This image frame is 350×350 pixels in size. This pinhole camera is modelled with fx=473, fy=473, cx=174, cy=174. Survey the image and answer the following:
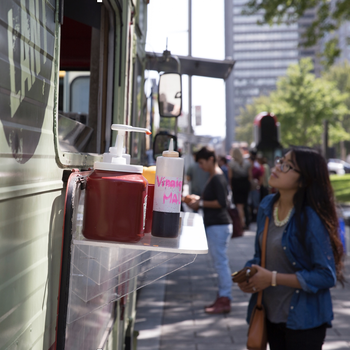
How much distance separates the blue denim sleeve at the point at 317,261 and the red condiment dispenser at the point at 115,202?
144 cm

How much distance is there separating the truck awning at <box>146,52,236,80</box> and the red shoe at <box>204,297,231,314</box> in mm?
2663

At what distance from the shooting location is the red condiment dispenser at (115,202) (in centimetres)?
141

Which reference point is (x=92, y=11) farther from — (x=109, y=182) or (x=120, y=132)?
(x=109, y=182)

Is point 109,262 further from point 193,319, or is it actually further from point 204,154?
point 204,154

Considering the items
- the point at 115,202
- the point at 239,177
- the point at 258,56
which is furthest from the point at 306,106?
the point at 258,56

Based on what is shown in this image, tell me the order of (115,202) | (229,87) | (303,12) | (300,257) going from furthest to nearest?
1. (229,87)
2. (303,12)
3. (300,257)
4. (115,202)

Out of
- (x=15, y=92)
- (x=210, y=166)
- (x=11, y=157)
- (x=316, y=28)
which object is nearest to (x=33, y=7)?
(x=15, y=92)

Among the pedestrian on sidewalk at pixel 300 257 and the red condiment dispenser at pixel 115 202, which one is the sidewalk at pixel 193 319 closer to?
the pedestrian on sidewalk at pixel 300 257

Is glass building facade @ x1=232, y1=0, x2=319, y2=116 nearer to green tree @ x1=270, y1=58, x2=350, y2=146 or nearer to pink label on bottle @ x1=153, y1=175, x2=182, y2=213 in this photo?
green tree @ x1=270, y1=58, x2=350, y2=146

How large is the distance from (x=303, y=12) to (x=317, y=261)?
12.1 meters

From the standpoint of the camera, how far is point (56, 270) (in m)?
1.51

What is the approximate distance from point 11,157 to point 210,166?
4.72 meters

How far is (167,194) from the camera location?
1.53 metres

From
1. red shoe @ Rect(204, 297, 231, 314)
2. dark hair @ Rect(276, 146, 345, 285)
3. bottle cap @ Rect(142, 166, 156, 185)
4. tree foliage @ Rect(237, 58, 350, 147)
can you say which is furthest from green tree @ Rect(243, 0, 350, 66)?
tree foliage @ Rect(237, 58, 350, 147)
